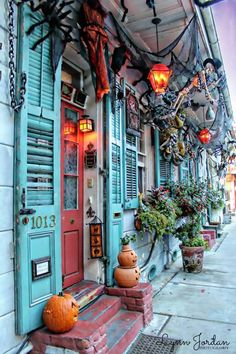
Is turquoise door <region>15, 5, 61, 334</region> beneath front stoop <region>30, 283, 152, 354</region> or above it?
above

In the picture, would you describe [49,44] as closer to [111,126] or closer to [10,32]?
[10,32]

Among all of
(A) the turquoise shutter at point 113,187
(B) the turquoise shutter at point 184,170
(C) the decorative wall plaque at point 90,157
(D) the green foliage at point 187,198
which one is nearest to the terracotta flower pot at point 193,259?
(D) the green foliage at point 187,198

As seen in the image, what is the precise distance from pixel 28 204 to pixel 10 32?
143cm

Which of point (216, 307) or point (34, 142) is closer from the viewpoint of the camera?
point (34, 142)

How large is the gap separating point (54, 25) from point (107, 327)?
3.12m

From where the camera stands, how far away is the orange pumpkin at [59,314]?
2473 mm

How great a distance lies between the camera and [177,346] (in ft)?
10.3

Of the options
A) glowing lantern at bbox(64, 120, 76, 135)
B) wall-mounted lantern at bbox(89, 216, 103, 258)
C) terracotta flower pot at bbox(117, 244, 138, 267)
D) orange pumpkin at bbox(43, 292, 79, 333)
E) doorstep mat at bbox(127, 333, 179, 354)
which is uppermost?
glowing lantern at bbox(64, 120, 76, 135)

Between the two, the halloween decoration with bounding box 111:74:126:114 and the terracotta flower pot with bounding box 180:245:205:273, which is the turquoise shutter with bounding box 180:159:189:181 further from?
the halloween decoration with bounding box 111:74:126:114

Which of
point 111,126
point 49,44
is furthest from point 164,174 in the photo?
point 49,44

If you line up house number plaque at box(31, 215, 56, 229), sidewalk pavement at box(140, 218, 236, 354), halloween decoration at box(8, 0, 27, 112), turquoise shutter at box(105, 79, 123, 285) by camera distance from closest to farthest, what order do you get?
halloween decoration at box(8, 0, 27, 112) → house number plaque at box(31, 215, 56, 229) → sidewalk pavement at box(140, 218, 236, 354) → turquoise shutter at box(105, 79, 123, 285)

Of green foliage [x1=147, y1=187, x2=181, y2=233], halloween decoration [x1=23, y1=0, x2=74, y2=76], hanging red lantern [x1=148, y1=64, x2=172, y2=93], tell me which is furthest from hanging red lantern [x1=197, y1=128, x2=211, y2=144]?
halloween decoration [x1=23, y1=0, x2=74, y2=76]

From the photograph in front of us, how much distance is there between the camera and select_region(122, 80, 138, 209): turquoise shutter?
4594 millimetres

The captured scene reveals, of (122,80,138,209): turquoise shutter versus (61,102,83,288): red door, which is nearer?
(61,102,83,288): red door
